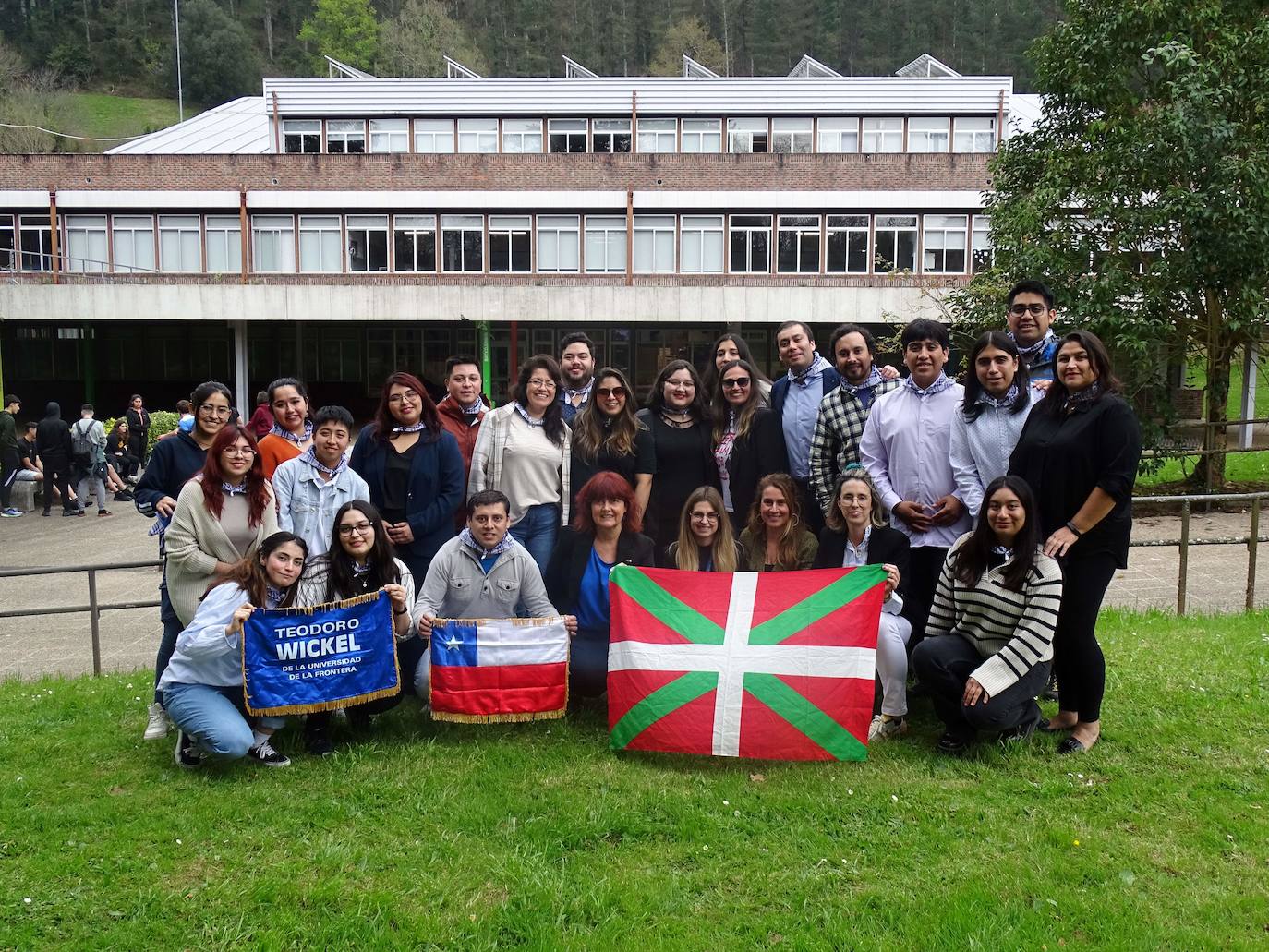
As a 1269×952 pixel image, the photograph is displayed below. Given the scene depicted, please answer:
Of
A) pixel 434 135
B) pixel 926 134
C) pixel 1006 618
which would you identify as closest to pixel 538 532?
pixel 1006 618

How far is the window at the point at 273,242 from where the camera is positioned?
35188mm

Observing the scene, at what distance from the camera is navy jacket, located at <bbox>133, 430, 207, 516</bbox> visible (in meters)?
6.18

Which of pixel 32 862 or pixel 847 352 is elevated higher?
pixel 847 352

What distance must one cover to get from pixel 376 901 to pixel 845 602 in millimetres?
2753

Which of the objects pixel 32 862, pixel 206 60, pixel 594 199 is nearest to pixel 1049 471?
pixel 32 862

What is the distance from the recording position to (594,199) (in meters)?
34.7

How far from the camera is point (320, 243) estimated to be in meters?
35.4

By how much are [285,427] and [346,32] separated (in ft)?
286

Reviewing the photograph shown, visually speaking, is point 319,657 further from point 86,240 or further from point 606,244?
point 86,240

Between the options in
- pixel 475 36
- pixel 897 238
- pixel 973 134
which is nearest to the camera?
pixel 897 238

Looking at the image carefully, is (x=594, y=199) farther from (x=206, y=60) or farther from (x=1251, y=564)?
(x=206, y=60)

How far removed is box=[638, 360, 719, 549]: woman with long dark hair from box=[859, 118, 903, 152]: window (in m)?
35.0

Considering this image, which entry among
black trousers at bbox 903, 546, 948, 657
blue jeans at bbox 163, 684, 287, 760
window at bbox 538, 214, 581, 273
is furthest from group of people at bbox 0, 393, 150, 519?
window at bbox 538, 214, 581, 273

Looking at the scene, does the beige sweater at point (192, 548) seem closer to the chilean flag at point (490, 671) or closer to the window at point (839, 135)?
the chilean flag at point (490, 671)
